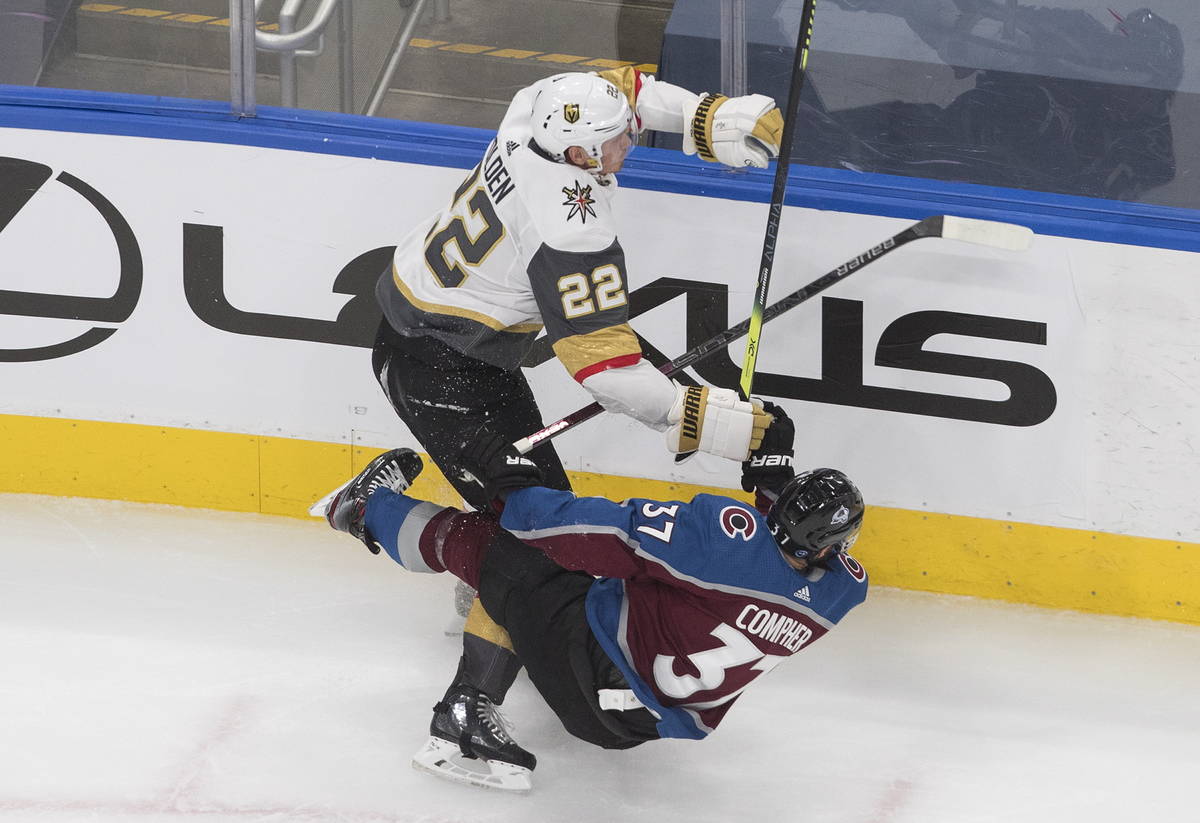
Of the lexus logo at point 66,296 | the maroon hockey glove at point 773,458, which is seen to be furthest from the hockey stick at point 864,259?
the lexus logo at point 66,296

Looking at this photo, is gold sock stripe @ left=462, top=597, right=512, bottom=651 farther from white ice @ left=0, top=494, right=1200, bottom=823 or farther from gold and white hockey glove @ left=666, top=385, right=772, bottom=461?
gold and white hockey glove @ left=666, top=385, right=772, bottom=461

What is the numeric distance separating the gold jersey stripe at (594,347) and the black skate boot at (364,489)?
672 mm

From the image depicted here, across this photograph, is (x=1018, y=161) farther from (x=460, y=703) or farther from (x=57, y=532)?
(x=57, y=532)

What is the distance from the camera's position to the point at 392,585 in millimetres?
3354

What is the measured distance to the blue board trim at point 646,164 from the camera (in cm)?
317

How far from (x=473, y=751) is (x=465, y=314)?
86cm

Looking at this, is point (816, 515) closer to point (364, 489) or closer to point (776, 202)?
point (776, 202)

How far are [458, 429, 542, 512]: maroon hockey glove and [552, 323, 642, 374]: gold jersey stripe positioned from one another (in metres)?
0.30

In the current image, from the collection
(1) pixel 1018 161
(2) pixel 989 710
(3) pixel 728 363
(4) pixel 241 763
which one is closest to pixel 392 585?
(4) pixel 241 763

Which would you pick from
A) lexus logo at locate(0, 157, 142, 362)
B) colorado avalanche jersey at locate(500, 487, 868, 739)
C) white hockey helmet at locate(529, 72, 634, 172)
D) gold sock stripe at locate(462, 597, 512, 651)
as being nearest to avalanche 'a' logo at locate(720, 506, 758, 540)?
colorado avalanche jersey at locate(500, 487, 868, 739)

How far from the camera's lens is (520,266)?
2.66 meters

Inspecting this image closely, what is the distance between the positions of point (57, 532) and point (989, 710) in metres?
2.27

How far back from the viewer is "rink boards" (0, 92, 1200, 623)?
322 centimetres

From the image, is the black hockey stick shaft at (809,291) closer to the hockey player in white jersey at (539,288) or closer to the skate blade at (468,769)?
the hockey player in white jersey at (539,288)
